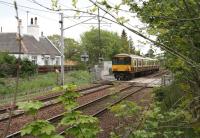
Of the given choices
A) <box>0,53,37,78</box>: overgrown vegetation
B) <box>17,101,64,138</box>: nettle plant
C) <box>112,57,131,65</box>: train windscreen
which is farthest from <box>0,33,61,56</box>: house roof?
<box>17,101,64,138</box>: nettle plant

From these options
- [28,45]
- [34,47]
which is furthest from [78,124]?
[34,47]

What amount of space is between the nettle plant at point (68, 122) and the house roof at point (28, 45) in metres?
43.2

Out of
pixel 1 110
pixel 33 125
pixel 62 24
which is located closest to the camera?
pixel 33 125

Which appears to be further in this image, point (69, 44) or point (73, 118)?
point (69, 44)

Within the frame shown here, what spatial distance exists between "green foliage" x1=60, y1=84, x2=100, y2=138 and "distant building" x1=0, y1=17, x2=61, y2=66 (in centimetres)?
4340

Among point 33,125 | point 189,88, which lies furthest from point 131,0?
point 33,125

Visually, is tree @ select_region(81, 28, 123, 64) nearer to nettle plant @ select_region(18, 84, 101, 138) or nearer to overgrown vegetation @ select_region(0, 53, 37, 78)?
overgrown vegetation @ select_region(0, 53, 37, 78)

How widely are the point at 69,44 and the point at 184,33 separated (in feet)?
282

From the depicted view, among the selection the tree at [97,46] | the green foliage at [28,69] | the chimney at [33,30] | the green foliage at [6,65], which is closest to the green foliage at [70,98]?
the green foliage at [6,65]

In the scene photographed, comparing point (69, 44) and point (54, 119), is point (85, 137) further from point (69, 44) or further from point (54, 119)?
point (69, 44)

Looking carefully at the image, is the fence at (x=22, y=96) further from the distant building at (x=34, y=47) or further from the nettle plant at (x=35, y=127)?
the distant building at (x=34, y=47)

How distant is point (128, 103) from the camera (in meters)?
6.23

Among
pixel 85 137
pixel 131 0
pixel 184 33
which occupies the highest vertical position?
pixel 131 0

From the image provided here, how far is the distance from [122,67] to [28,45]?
46.2 feet
